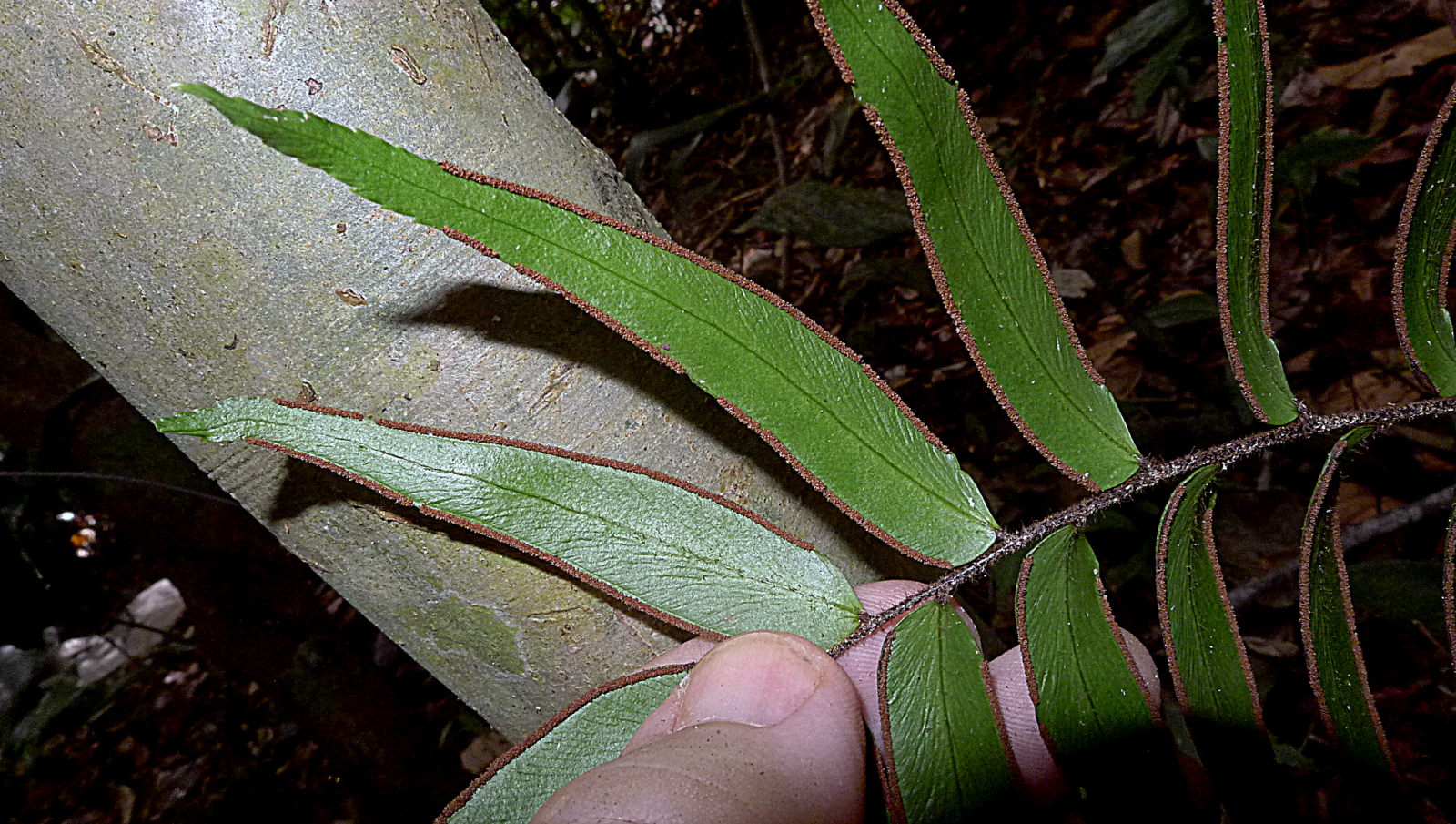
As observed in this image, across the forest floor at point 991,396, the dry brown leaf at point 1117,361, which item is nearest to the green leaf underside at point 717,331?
the forest floor at point 991,396

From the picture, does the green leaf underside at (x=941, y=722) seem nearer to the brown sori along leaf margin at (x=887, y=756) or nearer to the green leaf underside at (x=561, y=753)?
the brown sori along leaf margin at (x=887, y=756)

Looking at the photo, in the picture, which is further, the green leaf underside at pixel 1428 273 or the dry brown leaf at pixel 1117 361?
the dry brown leaf at pixel 1117 361

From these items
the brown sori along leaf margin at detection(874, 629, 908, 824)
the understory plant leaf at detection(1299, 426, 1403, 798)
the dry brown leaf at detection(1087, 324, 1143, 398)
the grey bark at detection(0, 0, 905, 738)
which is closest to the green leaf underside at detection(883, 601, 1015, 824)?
the brown sori along leaf margin at detection(874, 629, 908, 824)

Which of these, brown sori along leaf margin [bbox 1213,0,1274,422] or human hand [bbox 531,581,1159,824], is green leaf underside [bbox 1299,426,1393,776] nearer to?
Answer: brown sori along leaf margin [bbox 1213,0,1274,422]

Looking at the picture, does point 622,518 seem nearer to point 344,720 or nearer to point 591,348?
point 591,348

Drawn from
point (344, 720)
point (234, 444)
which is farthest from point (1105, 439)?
point (344, 720)

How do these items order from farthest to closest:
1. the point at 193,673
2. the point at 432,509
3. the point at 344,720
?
the point at 193,673 → the point at 344,720 → the point at 432,509

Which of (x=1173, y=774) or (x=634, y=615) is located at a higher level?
(x=634, y=615)

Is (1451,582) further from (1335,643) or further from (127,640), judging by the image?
(127,640)
